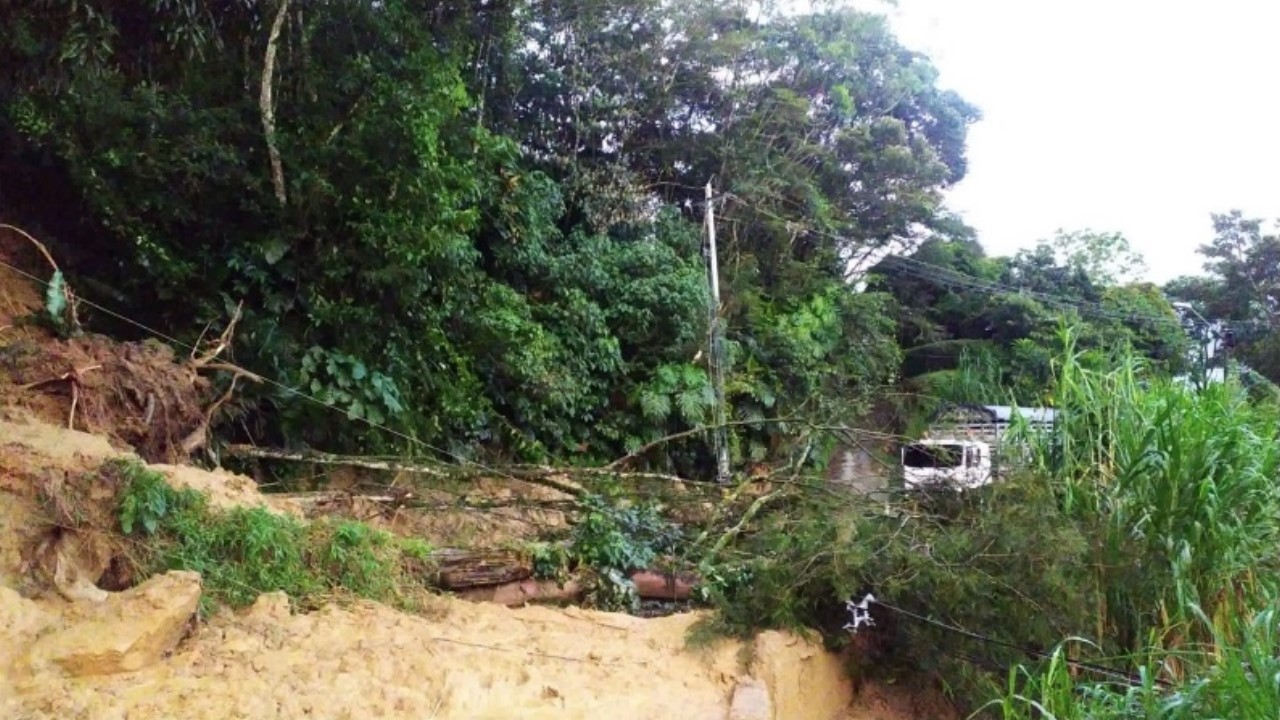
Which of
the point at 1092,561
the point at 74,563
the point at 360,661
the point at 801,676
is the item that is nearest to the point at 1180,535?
the point at 1092,561

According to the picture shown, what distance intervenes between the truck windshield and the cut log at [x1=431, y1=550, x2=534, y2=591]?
2743 millimetres

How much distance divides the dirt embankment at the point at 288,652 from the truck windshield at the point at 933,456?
1.67 metres

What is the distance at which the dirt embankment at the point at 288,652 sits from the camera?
2.67 meters

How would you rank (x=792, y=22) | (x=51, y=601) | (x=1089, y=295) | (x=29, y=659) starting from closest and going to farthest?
1. (x=29, y=659)
2. (x=51, y=601)
3. (x=792, y=22)
4. (x=1089, y=295)

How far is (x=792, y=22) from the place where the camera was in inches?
580

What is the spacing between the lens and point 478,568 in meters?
4.75

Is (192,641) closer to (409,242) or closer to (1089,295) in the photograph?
(409,242)

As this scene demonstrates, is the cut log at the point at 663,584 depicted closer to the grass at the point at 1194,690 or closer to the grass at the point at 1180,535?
the grass at the point at 1180,535

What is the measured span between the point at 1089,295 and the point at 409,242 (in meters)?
15.3

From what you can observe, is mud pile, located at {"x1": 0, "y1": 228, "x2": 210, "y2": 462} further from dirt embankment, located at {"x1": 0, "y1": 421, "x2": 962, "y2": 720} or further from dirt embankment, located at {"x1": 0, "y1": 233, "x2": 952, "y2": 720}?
dirt embankment, located at {"x1": 0, "y1": 421, "x2": 962, "y2": 720}

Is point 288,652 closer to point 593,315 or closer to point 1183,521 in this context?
point 1183,521

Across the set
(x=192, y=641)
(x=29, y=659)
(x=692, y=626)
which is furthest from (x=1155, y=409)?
(x=29, y=659)

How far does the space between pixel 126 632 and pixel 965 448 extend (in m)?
4.46

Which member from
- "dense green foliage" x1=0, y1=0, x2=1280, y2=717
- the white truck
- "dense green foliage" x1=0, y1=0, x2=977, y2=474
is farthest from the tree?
the white truck
